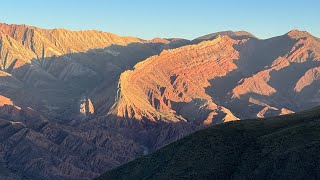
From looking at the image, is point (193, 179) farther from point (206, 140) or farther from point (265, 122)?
point (265, 122)

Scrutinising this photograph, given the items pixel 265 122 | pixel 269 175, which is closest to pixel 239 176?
pixel 269 175

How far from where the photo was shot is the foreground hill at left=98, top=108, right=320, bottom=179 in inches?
4769

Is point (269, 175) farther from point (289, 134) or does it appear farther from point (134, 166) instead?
point (134, 166)

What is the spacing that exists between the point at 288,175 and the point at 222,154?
19.2 m

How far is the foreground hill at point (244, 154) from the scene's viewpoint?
397 ft

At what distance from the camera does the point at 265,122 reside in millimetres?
147625

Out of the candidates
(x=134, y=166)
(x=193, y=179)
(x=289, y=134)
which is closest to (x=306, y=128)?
(x=289, y=134)

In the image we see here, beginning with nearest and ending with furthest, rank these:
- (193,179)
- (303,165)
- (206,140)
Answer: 1. (303,165)
2. (193,179)
3. (206,140)

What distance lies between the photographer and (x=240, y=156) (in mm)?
132250

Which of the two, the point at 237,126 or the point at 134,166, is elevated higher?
the point at 237,126

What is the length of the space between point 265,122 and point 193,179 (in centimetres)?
2947

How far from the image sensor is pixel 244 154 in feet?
433

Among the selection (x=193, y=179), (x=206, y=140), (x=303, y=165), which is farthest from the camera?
(x=206, y=140)

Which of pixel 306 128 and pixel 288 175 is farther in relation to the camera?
pixel 306 128
